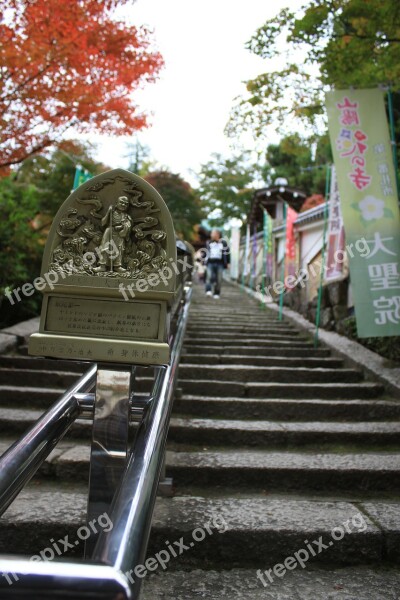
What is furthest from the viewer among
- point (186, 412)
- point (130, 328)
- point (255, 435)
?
point (186, 412)

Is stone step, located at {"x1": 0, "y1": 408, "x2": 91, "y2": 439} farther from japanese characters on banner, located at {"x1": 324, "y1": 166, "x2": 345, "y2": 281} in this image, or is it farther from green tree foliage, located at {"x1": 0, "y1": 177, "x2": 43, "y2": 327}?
japanese characters on banner, located at {"x1": 324, "y1": 166, "x2": 345, "y2": 281}

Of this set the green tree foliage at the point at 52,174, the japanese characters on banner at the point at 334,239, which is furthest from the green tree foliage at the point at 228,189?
the japanese characters on banner at the point at 334,239

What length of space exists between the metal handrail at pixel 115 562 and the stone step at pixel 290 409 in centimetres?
334

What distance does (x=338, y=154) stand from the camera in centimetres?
562

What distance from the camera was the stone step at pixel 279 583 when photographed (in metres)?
2.40

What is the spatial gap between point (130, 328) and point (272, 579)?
5.81 ft

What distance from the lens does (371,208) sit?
18.1ft

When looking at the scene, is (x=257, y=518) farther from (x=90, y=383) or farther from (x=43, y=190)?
(x=43, y=190)

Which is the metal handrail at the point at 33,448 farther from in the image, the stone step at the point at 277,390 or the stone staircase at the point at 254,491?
the stone step at the point at 277,390

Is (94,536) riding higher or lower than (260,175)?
lower

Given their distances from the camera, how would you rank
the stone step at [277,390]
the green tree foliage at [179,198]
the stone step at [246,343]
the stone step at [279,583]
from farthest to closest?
the green tree foliage at [179,198]
the stone step at [246,343]
the stone step at [277,390]
the stone step at [279,583]

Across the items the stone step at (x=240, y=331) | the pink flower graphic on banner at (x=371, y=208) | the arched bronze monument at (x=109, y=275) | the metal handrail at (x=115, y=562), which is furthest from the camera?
the stone step at (x=240, y=331)

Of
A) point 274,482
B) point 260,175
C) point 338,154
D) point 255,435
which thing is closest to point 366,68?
point 338,154

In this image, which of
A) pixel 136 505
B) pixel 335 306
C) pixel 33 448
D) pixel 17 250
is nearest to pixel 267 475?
pixel 33 448
